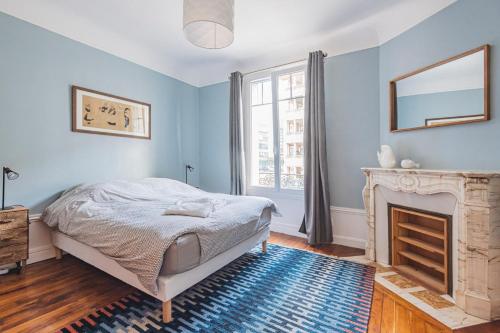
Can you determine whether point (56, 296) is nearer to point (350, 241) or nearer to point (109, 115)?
point (109, 115)

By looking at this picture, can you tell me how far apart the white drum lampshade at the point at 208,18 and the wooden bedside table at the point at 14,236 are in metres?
2.27

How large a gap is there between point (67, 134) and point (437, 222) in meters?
4.05

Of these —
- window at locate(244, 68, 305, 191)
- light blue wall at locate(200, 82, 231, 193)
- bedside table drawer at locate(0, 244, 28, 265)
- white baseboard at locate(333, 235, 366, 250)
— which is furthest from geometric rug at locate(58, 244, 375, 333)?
light blue wall at locate(200, 82, 231, 193)

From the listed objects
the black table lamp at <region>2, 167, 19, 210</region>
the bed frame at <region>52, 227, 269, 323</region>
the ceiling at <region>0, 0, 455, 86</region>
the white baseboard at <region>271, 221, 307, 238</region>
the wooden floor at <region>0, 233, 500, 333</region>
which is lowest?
the wooden floor at <region>0, 233, 500, 333</region>

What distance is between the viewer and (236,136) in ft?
12.6

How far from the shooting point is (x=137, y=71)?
3.47 metres

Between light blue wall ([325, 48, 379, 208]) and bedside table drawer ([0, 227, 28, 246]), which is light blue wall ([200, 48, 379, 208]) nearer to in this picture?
light blue wall ([325, 48, 379, 208])

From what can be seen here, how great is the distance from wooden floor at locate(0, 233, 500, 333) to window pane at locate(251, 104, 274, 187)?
7.43ft

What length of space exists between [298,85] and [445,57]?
1.74m

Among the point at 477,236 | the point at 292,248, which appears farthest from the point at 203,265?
the point at 477,236

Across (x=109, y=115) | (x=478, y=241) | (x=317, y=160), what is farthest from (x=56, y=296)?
(x=478, y=241)

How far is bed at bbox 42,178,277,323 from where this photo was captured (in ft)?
5.05

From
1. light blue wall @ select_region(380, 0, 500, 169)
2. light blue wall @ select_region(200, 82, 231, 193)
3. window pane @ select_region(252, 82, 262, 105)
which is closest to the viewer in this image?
light blue wall @ select_region(380, 0, 500, 169)

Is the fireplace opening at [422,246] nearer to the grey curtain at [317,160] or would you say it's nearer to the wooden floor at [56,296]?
the wooden floor at [56,296]
